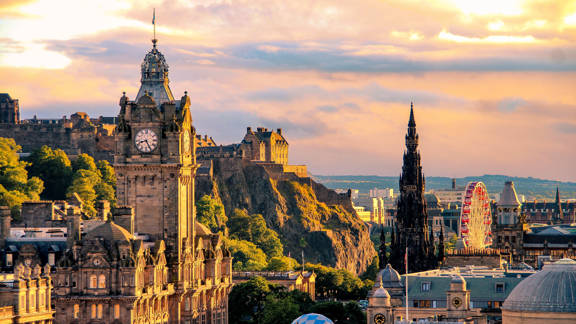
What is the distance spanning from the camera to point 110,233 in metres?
141

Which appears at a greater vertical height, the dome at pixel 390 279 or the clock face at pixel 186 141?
the clock face at pixel 186 141

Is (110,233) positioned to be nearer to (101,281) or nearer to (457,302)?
(101,281)

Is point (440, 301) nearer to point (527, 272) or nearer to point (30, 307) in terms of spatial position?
point (527, 272)

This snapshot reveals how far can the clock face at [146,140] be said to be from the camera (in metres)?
153

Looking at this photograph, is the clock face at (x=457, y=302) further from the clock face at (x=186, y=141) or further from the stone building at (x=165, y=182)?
the clock face at (x=186, y=141)

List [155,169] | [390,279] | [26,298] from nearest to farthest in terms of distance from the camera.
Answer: [26,298] < [155,169] < [390,279]

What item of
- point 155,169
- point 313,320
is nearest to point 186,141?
point 155,169

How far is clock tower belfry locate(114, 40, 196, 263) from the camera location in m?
152

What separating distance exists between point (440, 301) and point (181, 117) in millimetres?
34880

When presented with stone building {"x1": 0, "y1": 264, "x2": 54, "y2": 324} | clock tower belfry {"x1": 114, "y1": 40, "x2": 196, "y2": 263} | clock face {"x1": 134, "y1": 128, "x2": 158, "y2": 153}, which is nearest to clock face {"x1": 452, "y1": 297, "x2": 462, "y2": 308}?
clock tower belfry {"x1": 114, "y1": 40, "x2": 196, "y2": 263}

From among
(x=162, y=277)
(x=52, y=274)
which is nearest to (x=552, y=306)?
(x=162, y=277)

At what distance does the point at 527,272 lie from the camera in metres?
178

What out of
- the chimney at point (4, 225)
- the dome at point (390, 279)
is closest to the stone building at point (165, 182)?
the chimney at point (4, 225)

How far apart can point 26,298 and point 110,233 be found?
32.1 feet
